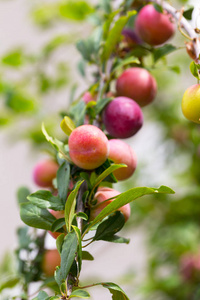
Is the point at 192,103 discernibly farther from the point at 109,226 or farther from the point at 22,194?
the point at 22,194

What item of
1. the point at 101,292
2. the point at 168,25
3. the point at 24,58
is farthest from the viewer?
the point at 101,292

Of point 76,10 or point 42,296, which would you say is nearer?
point 42,296

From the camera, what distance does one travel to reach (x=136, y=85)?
1.81ft

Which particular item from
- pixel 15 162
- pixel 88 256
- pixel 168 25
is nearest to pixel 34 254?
pixel 88 256

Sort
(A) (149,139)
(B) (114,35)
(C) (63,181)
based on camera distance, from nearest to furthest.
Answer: (C) (63,181)
(B) (114,35)
(A) (149,139)

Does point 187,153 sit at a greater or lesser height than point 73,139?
lesser

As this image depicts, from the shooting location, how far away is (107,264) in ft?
8.23

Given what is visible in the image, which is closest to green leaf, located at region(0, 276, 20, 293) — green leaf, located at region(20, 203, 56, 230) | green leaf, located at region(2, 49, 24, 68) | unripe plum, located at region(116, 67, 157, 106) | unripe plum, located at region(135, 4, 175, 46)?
green leaf, located at region(20, 203, 56, 230)

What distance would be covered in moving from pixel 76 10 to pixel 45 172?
52cm

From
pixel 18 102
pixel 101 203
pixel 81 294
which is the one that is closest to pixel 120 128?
pixel 101 203

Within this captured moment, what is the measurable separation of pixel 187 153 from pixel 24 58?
2.35 ft

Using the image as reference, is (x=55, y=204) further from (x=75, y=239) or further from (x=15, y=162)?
(x=15, y=162)

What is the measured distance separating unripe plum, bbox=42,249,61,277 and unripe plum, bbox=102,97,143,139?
19cm

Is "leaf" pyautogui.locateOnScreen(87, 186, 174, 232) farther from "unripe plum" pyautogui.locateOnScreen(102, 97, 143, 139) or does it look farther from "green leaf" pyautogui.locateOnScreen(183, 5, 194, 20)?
"green leaf" pyautogui.locateOnScreen(183, 5, 194, 20)
